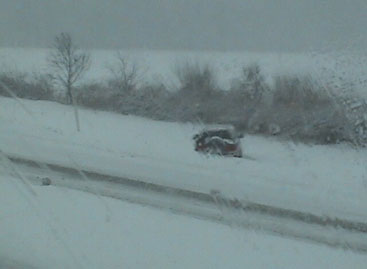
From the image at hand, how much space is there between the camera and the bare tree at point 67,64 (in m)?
21.5

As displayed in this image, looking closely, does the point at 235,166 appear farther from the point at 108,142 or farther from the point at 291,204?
the point at 108,142

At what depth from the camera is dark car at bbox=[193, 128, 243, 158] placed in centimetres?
1423

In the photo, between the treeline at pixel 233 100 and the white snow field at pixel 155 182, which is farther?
the treeline at pixel 233 100

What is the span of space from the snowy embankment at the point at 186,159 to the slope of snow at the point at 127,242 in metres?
2.51

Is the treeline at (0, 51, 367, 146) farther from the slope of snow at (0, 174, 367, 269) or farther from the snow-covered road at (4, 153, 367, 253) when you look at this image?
the slope of snow at (0, 174, 367, 269)

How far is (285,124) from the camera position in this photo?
57.5 ft

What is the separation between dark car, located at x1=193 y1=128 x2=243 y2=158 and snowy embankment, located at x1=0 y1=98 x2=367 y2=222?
0.42 m

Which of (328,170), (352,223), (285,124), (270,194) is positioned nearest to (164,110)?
(285,124)

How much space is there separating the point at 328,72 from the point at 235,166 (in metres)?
7.25

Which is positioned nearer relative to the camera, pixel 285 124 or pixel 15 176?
pixel 15 176

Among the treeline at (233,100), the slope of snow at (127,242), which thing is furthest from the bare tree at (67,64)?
the slope of snow at (127,242)

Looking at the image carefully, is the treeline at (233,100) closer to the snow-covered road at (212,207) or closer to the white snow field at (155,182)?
the white snow field at (155,182)

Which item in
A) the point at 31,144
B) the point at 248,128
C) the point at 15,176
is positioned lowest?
the point at 248,128

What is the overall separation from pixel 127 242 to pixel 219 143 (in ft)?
28.0
